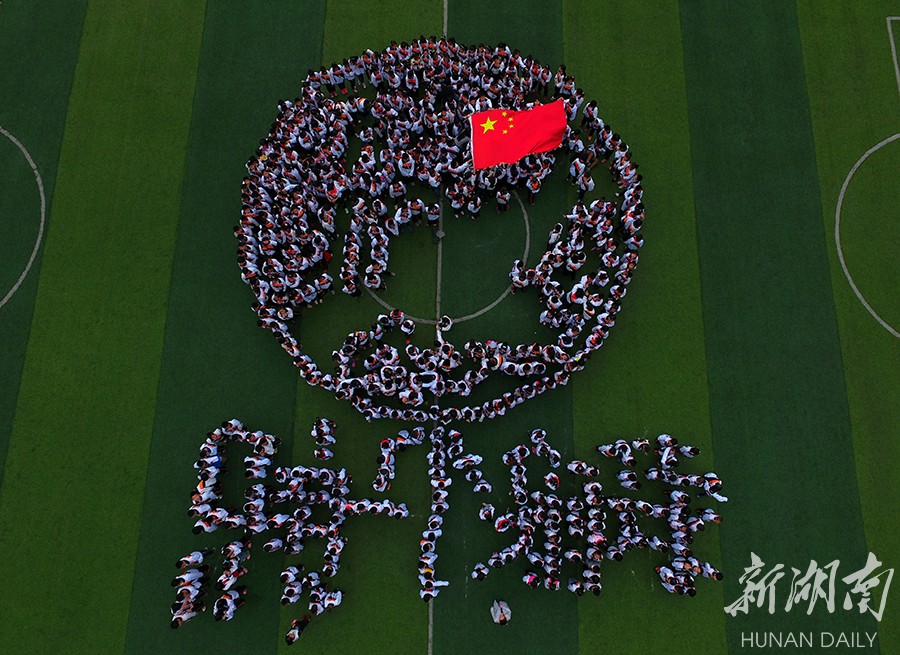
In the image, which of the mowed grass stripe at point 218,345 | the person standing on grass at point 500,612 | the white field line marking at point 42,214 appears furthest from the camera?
the white field line marking at point 42,214

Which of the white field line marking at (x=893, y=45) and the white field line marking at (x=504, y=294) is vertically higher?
the white field line marking at (x=893, y=45)

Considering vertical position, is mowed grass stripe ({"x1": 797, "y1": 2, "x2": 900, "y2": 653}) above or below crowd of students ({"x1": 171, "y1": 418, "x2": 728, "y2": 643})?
above

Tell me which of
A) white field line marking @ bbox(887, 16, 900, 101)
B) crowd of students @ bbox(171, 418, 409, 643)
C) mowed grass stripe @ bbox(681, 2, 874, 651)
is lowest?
crowd of students @ bbox(171, 418, 409, 643)

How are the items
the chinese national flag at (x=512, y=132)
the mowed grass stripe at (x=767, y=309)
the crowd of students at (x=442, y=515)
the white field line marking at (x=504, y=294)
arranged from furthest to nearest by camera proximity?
the white field line marking at (x=504, y=294) < the chinese national flag at (x=512, y=132) < the mowed grass stripe at (x=767, y=309) < the crowd of students at (x=442, y=515)

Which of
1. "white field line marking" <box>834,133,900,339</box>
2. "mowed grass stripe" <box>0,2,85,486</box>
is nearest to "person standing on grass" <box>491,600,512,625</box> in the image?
"white field line marking" <box>834,133,900,339</box>

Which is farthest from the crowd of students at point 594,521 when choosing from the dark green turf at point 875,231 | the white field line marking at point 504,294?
the dark green turf at point 875,231

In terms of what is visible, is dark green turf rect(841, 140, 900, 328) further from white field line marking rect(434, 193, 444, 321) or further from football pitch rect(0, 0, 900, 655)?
white field line marking rect(434, 193, 444, 321)

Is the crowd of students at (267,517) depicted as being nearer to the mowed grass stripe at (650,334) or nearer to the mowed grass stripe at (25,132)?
the mowed grass stripe at (650,334)
